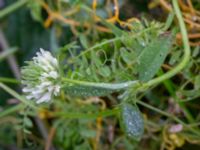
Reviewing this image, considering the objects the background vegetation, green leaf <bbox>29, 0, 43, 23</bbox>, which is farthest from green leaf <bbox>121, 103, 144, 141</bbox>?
green leaf <bbox>29, 0, 43, 23</bbox>

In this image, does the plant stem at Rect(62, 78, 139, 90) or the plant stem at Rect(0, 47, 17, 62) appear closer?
the plant stem at Rect(62, 78, 139, 90)

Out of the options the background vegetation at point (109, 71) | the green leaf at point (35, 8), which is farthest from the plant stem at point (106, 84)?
the green leaf at point (35, 8)

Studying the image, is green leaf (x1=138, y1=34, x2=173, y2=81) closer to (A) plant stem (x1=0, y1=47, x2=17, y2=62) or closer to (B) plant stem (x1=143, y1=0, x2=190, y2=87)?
(B) plant stem (x1=143, y1=0, x2=190, y2=87)

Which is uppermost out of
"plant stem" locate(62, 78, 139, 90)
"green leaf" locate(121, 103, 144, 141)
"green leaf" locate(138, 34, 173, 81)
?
"green leaf" locate(138, 34, 173, 81)

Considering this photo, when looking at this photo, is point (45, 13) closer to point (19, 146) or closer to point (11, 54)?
point (11, 54)

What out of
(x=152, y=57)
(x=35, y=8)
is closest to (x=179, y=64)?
(x=152, y=57)

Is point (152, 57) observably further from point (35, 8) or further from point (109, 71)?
point (35, 8)
